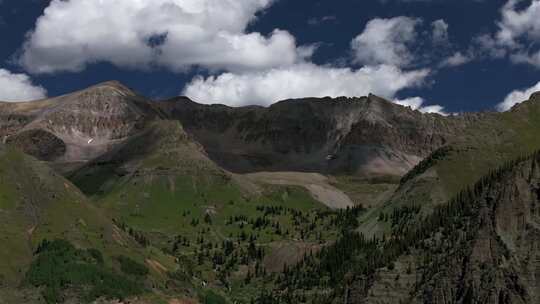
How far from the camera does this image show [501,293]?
650 feet

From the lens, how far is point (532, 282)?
198250mm

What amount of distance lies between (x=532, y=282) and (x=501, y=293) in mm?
7615
